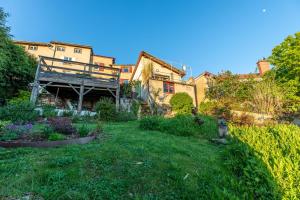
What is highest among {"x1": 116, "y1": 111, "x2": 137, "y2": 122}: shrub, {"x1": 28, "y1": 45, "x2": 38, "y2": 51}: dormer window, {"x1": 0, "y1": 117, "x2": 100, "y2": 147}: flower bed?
{"x1": 28, "y1": 45, "x2": 38, "y2": 51}: dormer window

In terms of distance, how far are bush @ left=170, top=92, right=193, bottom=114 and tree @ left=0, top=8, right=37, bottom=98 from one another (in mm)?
15031

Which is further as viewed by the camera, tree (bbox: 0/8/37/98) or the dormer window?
the dormer window

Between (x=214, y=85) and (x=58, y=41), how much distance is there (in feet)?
76.9

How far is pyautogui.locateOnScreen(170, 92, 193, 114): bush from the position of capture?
1723cm

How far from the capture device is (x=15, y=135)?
Result: 5035mm

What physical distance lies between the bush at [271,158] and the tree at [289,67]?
1256cm

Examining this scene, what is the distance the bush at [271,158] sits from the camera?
113 inches

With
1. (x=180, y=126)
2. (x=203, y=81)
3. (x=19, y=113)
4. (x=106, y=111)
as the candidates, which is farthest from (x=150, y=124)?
(x=203, y=81)

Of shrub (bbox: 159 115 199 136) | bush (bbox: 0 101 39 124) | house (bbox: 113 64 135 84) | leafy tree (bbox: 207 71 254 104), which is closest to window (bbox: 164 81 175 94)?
leafy tree (bbox: 207 71 254 104)

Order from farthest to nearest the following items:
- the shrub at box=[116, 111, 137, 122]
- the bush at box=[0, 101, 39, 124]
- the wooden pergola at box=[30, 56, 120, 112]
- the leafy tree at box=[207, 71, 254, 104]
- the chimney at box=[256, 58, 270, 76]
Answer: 1. the chimney at box=[256, 58, 270, 76]
2. the leafy tree at box=[207, 71, 254, 104]
3. the wooden pergola at box=[30, 56, 120, 112]
4. the shrub at box=[116, 111, 137, 122]
5. the bush at box=[0, 101, 39, 124]

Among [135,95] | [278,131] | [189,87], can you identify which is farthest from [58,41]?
[278,131]

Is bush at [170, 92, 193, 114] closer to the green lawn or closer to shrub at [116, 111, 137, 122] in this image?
shrub at [116, 111, 137, 122]

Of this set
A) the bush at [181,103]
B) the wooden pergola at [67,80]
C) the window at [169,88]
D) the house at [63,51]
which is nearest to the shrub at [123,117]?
the wooden pergola at [67,80]

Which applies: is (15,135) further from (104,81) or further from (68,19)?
(68,19)
